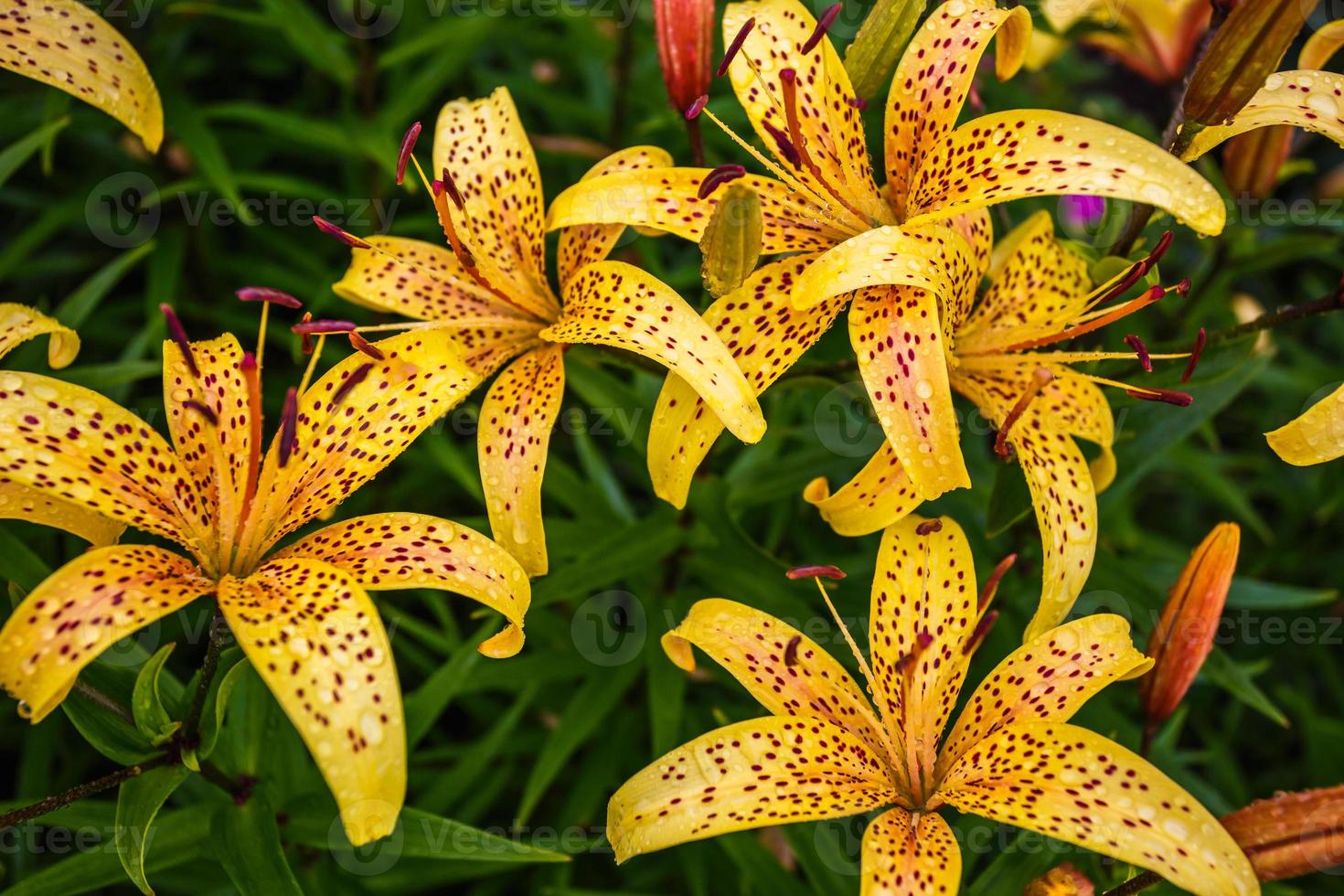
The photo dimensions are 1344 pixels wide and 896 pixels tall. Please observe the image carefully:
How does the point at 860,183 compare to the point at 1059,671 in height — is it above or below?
above

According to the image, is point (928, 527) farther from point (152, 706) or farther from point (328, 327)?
point (152, 706)

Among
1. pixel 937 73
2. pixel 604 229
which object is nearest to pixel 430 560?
pixel 604 229

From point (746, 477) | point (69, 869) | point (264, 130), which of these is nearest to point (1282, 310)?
point (746, 477)

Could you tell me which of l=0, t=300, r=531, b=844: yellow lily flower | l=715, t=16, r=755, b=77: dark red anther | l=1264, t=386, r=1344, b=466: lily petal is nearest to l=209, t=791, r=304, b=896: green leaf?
l=0, t=300, r=531, b=844: yellow lily flower

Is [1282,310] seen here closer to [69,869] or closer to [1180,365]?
[1180,365]

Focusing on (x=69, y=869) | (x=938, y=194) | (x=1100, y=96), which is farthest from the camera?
(x=1100, y=96)
